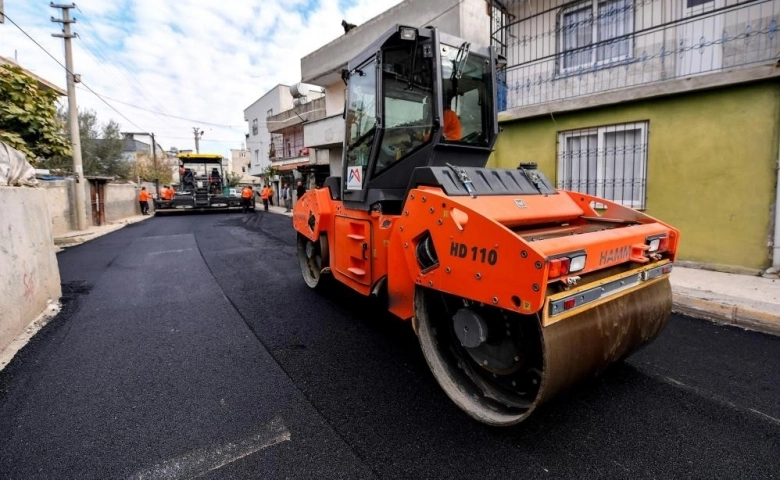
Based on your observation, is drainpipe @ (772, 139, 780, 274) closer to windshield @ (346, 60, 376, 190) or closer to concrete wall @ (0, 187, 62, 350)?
windshield @ (346, 60, 376, 190)

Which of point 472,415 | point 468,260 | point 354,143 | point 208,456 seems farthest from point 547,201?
point 208,456

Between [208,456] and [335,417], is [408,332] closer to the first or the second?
[335,417]

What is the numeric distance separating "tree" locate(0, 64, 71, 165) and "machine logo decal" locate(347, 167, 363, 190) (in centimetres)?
550

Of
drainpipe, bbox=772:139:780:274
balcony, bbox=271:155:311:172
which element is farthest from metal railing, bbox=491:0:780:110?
balcony, bbox=271:155:311:172

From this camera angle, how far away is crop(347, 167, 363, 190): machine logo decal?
13.5 ft

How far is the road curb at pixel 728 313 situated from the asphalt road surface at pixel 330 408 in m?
0.21

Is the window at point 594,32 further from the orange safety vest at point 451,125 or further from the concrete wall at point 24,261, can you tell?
the concrete wall at point 24,261

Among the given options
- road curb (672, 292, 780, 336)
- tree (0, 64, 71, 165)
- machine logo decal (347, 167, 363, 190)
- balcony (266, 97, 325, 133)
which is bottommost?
road curb (672, 292, 780, 336)

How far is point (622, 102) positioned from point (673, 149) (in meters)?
1.10

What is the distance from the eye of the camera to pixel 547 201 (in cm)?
322

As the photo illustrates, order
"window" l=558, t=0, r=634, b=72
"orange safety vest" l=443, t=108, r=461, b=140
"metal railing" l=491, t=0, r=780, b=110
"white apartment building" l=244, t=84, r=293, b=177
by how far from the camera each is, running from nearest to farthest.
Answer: "orange safety vest" l=443, t=108, r=461, b=140, "metal railing" l=491, t=0, r=780, b=110, "window" l=558, t=0, r=634, b=72, "white apartment building" l=244, t=84, r=293, b=177

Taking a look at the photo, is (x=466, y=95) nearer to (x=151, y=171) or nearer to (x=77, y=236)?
(x=77, y=236)

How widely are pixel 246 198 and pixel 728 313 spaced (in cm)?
2080

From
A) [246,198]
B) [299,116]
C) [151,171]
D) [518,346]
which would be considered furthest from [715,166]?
[151,171]
